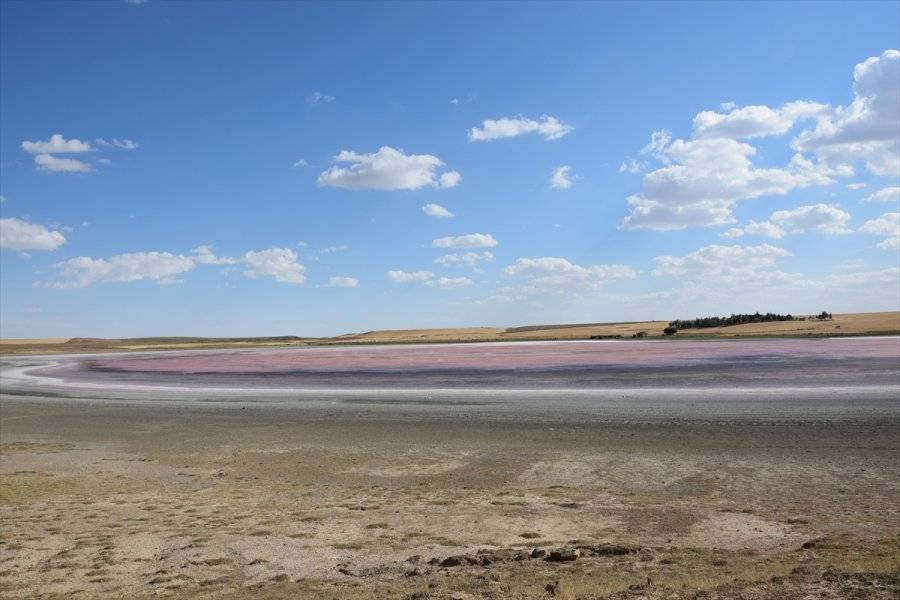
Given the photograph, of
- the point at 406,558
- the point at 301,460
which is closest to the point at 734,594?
the point at 406,558

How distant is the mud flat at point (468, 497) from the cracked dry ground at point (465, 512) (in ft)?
0.13

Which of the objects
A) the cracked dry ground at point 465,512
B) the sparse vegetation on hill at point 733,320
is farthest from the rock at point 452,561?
the sparse vegetation on hill at point 733,320

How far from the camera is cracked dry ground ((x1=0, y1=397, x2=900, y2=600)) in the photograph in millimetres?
6559

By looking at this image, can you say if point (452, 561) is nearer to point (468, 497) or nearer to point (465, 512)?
point (465, 512)

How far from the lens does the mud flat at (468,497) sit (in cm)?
666

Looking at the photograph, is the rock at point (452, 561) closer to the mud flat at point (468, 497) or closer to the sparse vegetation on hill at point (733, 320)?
the mud flat at point (468, 497)

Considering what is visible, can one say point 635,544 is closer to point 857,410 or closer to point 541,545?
point 541,545

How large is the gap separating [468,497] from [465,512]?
78 cm

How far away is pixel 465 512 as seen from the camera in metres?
9.24

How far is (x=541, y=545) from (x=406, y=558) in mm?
1570

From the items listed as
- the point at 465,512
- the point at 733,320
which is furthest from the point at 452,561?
the point at 733,320

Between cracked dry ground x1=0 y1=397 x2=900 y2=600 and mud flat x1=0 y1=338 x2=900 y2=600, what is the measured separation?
40 millimetres

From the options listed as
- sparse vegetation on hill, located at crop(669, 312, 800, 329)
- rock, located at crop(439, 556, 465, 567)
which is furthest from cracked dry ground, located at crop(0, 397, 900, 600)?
sparse vegetation on hill, located at crop(669, 312, 800, 329)

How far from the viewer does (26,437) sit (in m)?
17.4
